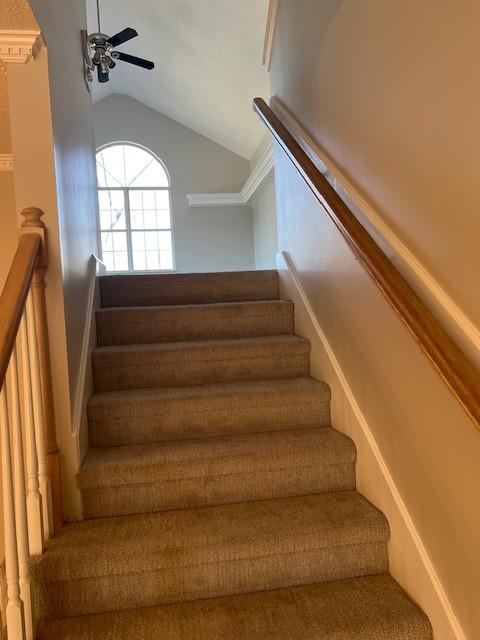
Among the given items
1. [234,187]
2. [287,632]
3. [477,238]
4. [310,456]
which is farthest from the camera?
[234,187]

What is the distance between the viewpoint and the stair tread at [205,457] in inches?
61.9

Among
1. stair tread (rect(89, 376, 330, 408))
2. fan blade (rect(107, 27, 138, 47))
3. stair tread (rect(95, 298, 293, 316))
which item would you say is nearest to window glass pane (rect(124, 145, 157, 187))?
fan blade (rect(107, 27, 138, 47))

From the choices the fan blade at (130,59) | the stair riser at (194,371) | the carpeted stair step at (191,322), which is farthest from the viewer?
the fan blade at (130,59)

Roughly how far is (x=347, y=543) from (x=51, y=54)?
188 cm

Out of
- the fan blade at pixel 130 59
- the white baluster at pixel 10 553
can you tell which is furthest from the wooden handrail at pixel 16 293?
the fan blade at pixel 130 59

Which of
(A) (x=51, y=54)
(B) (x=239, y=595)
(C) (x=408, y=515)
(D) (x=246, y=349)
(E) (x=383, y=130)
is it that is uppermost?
(A) (x=51, y=54)

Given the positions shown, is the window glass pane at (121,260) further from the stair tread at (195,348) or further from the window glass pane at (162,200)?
the stair tread at (195,348)

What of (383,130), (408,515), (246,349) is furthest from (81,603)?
(383,130)

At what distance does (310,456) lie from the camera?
1668mm

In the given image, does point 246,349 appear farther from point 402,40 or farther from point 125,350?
point 402,40

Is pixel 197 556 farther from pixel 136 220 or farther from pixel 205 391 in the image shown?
pixel 136 220

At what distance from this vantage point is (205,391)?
1.93 metres

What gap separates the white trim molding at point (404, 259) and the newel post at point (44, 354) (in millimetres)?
1060

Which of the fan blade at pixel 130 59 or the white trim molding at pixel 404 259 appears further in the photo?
the fan blade at pixel 130 59
